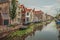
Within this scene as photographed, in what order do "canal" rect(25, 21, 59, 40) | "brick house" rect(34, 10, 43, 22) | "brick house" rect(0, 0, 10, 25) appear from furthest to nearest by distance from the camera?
"brick house" rect(34, 10, 43, 22), "canal" rect(25, 21, 59, 40), "brick house" rect(0, 0, 10, 25)

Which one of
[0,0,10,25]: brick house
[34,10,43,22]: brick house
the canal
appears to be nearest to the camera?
[0,0,10,25]: brick house

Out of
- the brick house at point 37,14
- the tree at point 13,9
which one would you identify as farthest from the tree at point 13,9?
the brick house at point 37,14

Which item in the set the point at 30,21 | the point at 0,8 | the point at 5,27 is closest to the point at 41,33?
the point at 30,21

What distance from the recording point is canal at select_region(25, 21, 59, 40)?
3.19m

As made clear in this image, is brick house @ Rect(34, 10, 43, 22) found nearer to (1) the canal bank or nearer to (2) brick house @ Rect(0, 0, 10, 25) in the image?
(1) the canal bank

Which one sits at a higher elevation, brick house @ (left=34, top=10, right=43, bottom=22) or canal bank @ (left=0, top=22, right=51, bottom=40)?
brick house @ (left=34, top=10, right=43, bottom=22)

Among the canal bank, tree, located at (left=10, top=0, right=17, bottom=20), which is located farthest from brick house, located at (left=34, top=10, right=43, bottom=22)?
tree, located at (left=10, top=0, right=17, bottom=20)

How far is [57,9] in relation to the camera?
3.32 metres

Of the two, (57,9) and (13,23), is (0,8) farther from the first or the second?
(57,9)

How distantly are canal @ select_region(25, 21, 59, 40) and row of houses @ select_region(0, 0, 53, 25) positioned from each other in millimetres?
276

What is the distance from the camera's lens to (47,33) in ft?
10.9

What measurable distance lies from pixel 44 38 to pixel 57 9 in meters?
0.80

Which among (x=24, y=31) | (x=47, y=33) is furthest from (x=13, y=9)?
(x=47, y=33)

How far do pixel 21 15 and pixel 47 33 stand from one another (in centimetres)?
81
